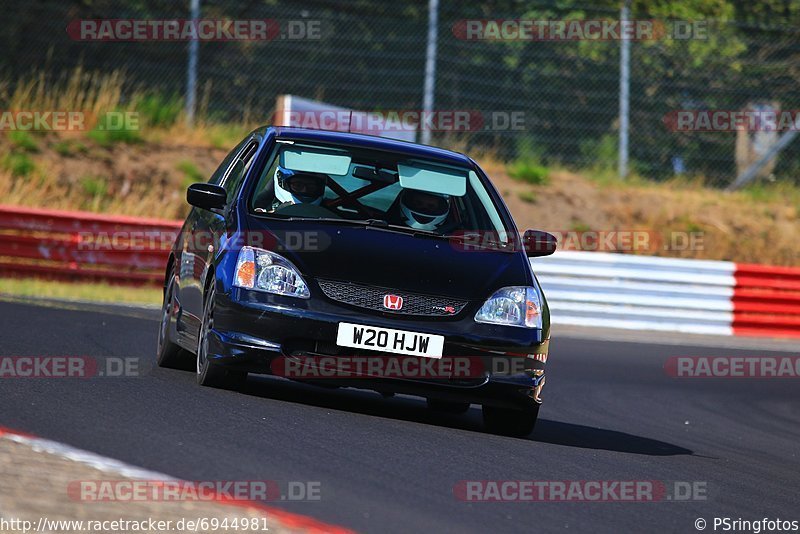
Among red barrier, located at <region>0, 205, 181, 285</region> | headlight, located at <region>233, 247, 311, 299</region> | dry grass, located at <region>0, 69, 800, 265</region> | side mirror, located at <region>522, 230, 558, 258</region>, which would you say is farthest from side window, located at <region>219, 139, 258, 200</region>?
dry grass, located at <region>0, 69, 800, 265</region>

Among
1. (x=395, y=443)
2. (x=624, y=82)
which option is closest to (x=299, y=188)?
(x=395, y=443)

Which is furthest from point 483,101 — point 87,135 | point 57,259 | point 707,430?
point 707,430

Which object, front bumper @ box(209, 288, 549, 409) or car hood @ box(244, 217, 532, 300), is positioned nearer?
front bumper @ box(209, 288, 549, 409)

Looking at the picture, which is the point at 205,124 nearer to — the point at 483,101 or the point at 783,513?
the point at 483,101

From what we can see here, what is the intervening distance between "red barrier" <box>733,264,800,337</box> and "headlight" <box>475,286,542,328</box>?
38.7ft

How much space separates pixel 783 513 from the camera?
21.4ft

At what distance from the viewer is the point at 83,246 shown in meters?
18.2

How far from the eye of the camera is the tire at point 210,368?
26.3 ft

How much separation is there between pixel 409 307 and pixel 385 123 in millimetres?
14133

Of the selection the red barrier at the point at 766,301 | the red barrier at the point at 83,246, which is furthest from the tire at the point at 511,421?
the red barrier at the point at 766,301

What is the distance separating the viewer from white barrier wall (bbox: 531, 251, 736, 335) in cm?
1870

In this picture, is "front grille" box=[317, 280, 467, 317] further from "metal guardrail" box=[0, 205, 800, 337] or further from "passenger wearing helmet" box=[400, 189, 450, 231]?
"metal guardrail" box=[0, 205, 800, 337]

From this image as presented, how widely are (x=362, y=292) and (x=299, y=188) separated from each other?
3.77 ft

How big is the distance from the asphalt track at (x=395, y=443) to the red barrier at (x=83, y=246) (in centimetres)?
635
